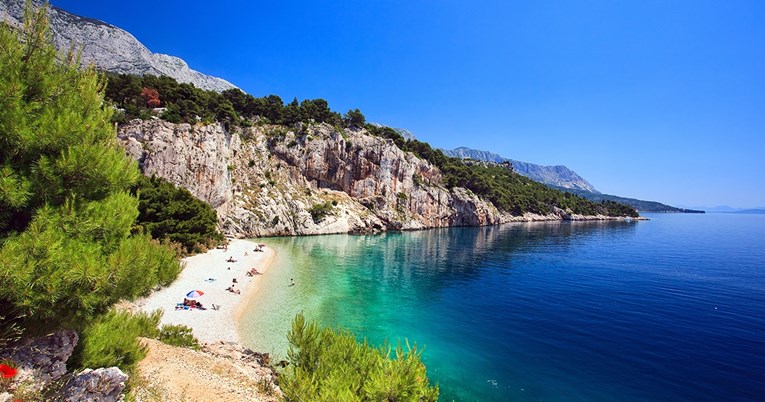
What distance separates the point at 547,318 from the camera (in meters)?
24.6

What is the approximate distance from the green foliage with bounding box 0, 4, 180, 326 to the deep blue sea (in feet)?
39.2

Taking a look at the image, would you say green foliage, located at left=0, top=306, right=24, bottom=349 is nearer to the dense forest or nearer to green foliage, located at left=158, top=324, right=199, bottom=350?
green foliage, located at left=158, top=324, right=199, bottom=350

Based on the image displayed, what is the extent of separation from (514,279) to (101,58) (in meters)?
156

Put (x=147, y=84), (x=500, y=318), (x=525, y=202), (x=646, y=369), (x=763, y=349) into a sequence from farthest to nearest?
1. (x=525, y=202)
2. (x=147, y=84)
3. (x=500, y=318)
4. (x=763, y=349)
5. (x=646, y=369)

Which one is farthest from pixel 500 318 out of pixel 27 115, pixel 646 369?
pixel 27 115

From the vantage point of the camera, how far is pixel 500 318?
965 inches

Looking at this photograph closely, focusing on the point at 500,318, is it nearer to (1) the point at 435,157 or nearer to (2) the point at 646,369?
(2) the point at 646,369

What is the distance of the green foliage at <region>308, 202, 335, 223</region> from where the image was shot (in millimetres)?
74938

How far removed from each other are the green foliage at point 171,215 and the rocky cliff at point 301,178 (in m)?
18.4

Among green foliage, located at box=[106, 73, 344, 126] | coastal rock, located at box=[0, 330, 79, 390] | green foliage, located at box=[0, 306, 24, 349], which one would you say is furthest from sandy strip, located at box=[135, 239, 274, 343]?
green foliage, located at box=[106, 73, 344, 126]

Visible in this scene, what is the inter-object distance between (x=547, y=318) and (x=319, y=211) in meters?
58.2

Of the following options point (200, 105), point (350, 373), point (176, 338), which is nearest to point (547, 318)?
point (350, 373)

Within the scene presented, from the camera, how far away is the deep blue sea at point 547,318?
1588cm

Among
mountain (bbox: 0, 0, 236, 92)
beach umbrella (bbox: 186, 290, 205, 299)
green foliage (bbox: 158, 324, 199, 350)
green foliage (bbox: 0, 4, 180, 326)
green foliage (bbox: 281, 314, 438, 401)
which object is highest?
mountain (bbox: 0, 0, 236, 92)
